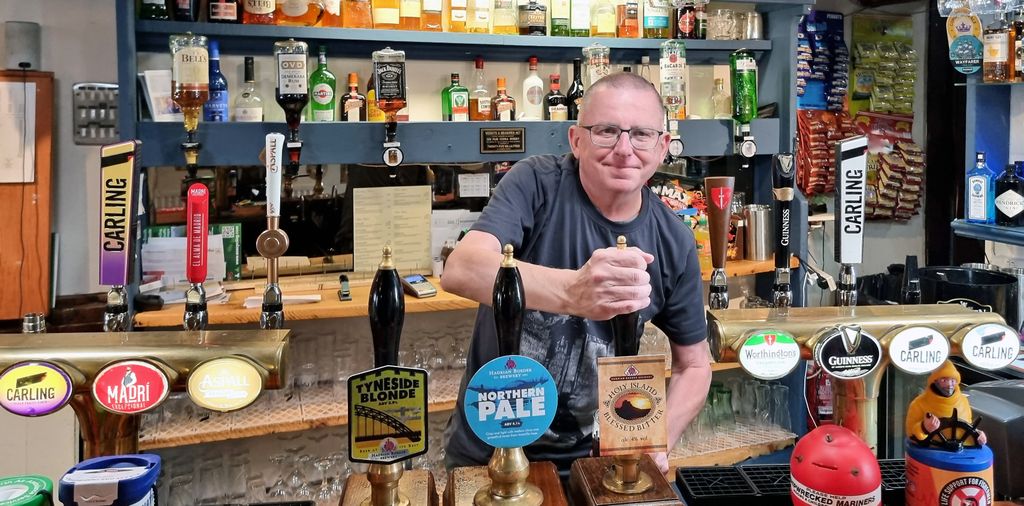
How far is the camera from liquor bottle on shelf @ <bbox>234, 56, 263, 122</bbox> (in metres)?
2.96

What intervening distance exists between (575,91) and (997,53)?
1.74 metres

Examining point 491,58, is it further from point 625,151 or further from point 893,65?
point 893,65

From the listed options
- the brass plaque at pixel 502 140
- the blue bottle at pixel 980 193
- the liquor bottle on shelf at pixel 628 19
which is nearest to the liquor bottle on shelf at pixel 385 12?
the brass plaque at pixel 502 140

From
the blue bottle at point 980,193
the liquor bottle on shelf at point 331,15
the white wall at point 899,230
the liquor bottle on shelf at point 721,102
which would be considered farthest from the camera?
the white wall at point 899,230

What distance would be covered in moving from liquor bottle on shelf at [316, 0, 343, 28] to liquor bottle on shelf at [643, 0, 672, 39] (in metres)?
1.29

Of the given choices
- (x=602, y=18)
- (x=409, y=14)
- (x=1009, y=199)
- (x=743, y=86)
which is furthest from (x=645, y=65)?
(x=1009, y=199)

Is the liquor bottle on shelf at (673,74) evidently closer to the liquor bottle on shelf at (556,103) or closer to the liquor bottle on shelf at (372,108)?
the liquor bottle on shelf at (556,103)

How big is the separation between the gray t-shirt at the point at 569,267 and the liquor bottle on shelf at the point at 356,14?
1.44m

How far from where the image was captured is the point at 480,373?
93 cm

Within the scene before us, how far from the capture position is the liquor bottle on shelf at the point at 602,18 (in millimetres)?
3354

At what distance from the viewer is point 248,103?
2990 mm

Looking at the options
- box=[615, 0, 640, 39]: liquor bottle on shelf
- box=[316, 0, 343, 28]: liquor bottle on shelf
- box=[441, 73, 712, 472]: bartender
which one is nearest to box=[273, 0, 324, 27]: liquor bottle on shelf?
box=[316, 0, 343, 28]: liquor bottle on shelf

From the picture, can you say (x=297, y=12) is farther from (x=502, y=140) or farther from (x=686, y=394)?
(x=686, y=394)

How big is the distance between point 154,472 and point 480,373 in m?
0.39
